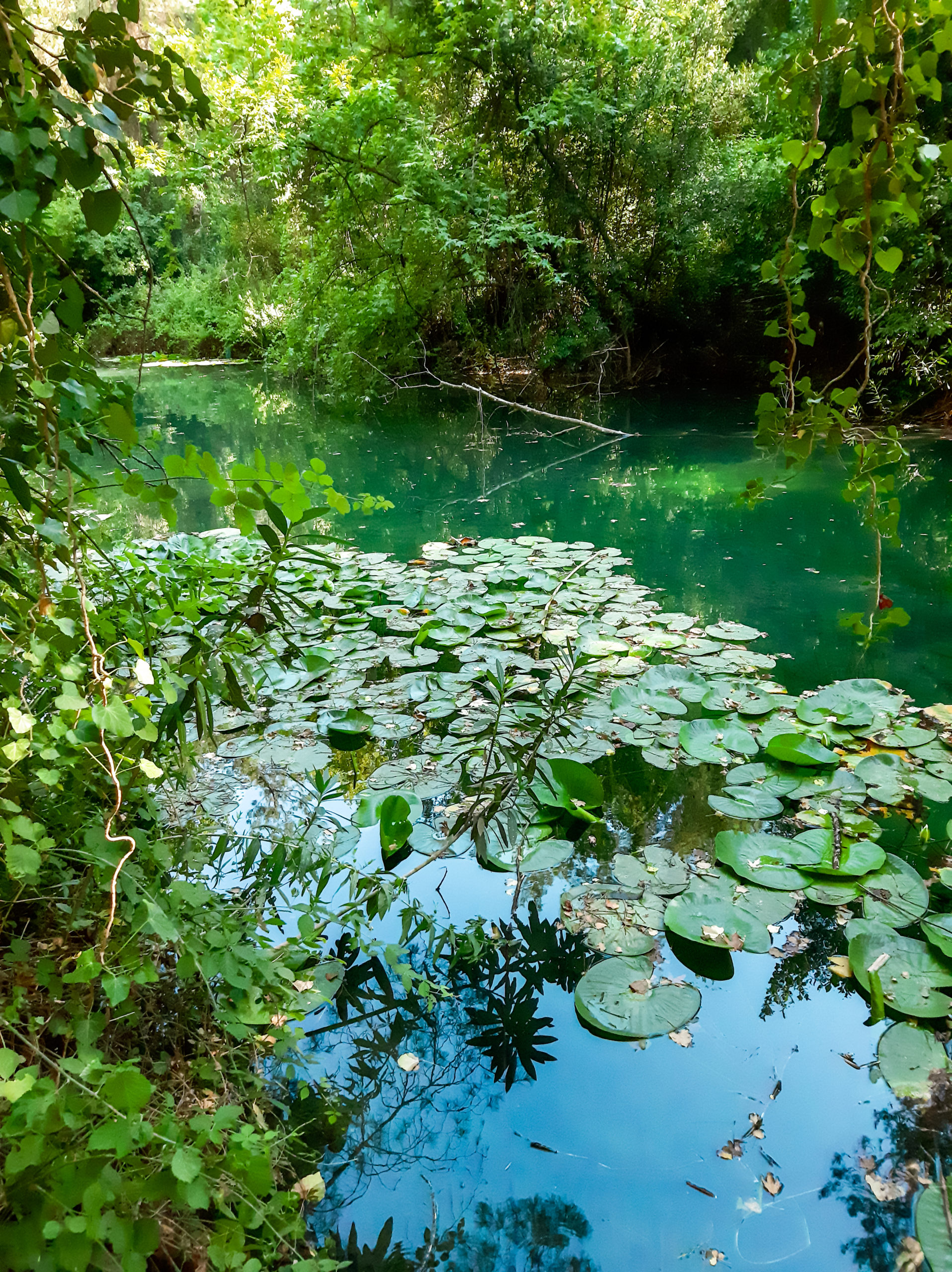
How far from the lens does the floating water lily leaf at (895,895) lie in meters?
1.69

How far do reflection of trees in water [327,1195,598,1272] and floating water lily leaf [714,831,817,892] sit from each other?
803 millimetres

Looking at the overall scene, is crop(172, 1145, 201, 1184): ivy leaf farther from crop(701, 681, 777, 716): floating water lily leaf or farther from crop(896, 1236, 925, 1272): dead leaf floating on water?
crop(701, 681, 777, 716): floating water lily leaf

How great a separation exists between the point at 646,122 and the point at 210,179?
4940mm

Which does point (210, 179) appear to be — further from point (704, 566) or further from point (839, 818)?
point (839, 818)

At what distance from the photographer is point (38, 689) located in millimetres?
1438

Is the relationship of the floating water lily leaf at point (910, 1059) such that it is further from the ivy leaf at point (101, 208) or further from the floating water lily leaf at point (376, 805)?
the ivy leaf at point (101, 208)

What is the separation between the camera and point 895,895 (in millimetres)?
1743

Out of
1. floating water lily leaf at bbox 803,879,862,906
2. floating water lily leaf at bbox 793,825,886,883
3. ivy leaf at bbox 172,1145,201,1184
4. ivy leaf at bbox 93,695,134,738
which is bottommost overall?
floating water lily leaf at bbox 803,879,862,906

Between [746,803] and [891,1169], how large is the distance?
89 cm

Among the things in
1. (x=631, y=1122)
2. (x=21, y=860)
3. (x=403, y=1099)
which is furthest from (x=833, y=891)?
(x=21, y=860)

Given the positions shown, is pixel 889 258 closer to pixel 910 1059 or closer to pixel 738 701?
pixel 910 1059

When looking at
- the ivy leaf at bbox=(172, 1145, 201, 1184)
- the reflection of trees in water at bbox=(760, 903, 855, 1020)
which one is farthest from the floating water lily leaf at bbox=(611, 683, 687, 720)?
the ivy leaf at bbox=(172, 1145, 201, 1184)

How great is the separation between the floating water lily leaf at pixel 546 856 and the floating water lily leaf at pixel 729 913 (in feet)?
0.94

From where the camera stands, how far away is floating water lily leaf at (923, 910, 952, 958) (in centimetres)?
157
